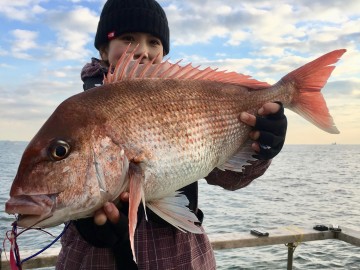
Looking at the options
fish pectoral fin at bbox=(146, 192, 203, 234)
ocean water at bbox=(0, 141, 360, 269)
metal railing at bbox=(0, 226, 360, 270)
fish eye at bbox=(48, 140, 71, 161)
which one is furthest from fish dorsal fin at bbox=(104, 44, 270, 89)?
Result: ocean water at bbox=(0, 141, 360, 269)

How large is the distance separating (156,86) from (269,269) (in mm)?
8964

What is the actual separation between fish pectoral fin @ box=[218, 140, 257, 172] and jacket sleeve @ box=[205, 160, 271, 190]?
294 mm

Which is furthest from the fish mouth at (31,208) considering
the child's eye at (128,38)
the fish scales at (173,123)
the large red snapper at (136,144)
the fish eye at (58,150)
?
the child's eye at (128,38)

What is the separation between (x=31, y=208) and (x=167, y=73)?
3.90 feet

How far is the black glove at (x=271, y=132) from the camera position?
2.79 meters

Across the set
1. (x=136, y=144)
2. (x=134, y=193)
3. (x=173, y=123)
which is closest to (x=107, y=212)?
(x=134, y=193)

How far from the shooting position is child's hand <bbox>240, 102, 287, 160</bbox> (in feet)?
9.12

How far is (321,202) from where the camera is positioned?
2294 centimetres

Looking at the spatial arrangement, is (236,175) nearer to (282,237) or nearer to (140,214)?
(140,214)

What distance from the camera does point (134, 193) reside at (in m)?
1.99

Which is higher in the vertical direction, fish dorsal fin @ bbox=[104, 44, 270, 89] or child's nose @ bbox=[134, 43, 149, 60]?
child's nose @ bbox=[134, 43, 149, 60]

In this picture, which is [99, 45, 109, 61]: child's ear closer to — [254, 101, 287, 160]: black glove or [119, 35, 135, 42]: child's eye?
[119, 35, 135, 42]: child's eye

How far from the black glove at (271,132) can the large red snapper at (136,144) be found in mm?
97

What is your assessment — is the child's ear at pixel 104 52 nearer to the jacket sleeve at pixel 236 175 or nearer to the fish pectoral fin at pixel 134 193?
the jacket sleeve at pixel 236 175
